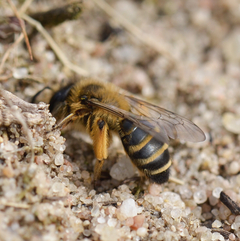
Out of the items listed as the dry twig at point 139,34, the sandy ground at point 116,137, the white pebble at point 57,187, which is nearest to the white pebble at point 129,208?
the sandy ground at point 116,137

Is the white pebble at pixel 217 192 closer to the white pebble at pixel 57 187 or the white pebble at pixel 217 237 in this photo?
the white pebble at pixel 217 237

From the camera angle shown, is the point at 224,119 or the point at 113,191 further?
the point at 224,119

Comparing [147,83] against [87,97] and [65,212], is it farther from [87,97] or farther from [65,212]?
[65,212]

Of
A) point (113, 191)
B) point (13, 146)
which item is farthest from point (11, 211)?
point (113, 191)

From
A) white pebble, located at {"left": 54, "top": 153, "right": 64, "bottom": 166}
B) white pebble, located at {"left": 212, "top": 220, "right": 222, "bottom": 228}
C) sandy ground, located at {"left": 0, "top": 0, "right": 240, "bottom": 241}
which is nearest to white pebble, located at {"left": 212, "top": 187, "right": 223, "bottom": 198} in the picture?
sandy ground, located at {"left": 0, "top": 0, "right": 240, "bottom": 241}

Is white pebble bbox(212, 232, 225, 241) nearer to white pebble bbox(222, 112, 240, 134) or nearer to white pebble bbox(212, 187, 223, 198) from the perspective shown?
white pebble bbox(212, 187, 223, 198)
